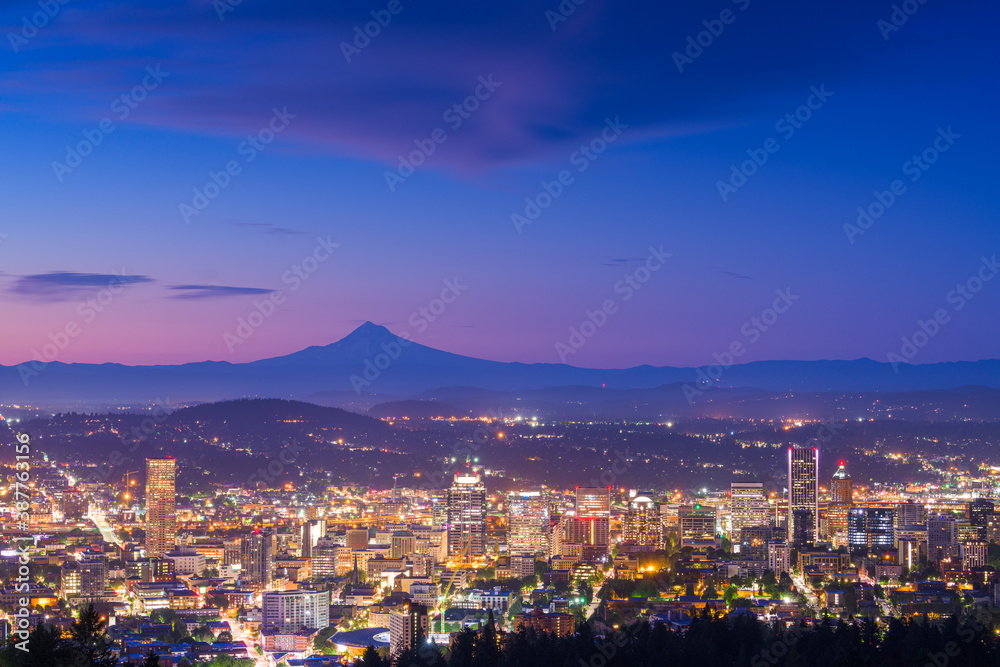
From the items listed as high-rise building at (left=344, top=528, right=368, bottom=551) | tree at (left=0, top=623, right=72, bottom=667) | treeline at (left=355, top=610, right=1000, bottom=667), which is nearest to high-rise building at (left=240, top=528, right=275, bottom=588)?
high-rise building at (left=344, top=528, right=368, bottom=551)

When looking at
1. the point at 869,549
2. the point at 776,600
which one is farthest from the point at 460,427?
the point at 776,600

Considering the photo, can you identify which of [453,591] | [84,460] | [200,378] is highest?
[200,378]

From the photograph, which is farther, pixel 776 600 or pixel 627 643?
pixel 776 600

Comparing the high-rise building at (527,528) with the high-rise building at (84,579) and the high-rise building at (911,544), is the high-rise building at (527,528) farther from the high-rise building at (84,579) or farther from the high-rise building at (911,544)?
the high-rise building at (84,579)

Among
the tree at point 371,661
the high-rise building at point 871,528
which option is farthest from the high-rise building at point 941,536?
the tree at point 371,661

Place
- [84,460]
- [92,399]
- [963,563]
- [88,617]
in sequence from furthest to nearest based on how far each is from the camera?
[92,399], [84,460], [963,563], [88,617]

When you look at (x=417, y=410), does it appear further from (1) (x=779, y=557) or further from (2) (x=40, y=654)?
(2) (x=40, y=654)

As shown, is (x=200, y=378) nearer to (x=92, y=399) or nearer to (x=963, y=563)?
(x=92, y=399)

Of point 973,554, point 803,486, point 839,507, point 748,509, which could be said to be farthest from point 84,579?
point 803,486
